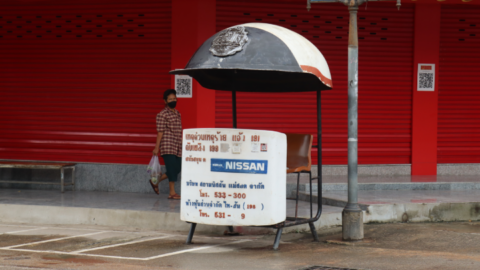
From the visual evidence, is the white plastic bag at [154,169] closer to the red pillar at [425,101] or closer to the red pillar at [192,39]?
the red pillar at [192,39]

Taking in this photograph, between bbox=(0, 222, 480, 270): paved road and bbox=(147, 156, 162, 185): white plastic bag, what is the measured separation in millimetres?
2231

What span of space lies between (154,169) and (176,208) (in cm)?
166

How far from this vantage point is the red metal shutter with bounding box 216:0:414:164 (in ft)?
39.2

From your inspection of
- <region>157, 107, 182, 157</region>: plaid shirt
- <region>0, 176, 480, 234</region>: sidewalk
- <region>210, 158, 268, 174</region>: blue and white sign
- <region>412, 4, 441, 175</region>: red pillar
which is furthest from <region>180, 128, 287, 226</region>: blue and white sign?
<region>412, 4, 441, 175</region>: red pillar

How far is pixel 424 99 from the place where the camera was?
40.8 feet

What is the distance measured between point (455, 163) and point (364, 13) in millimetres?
3635

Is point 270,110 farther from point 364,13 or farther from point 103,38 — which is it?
point 103,38

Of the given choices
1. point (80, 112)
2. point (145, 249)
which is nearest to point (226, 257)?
point (145, 249)

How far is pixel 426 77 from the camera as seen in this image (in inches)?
489

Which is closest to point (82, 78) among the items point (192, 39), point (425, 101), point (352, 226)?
point (192, 39)

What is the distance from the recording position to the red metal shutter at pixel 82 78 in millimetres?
11727

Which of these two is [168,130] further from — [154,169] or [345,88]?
[345,88]

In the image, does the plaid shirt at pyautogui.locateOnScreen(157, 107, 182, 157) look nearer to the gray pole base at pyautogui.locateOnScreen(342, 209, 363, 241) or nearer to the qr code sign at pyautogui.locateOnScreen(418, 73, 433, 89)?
the gray pole base at pyautogui.locateOnScreen(342, 209, 363, 241)

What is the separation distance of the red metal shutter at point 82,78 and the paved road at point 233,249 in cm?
339
